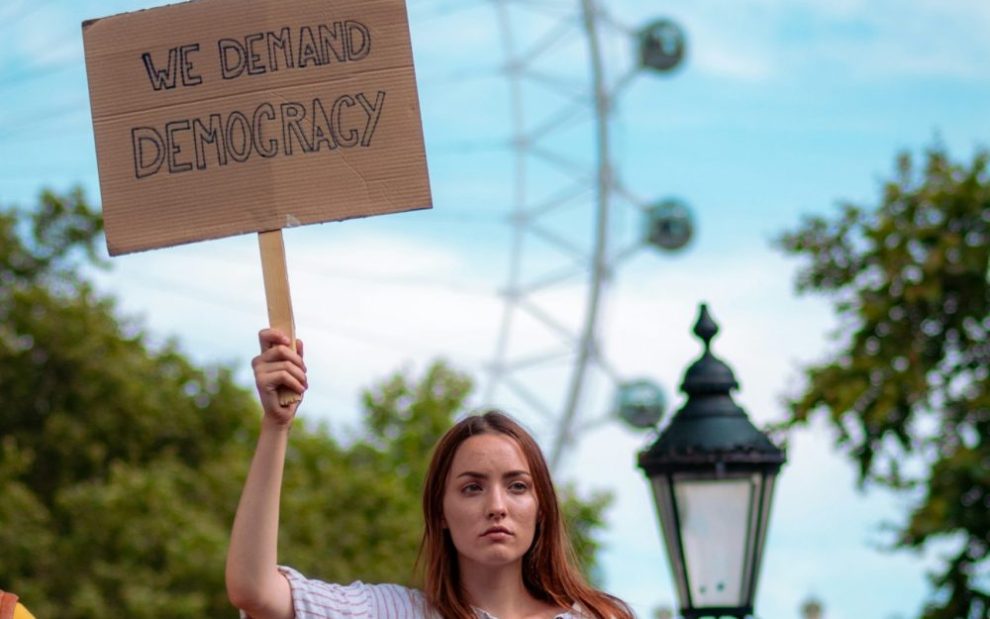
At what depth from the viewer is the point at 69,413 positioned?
28.8 m

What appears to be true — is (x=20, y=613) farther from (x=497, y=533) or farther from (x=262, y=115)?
(x=262, y=115)

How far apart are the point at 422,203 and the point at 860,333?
38.6 feet

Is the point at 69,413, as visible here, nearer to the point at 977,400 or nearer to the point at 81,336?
the point at 81,336

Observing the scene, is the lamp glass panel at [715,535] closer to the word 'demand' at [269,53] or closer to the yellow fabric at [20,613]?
the word 'demand' at [269,53]

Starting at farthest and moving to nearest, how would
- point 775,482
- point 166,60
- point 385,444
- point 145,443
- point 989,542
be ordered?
point 385,444 < point 145,443 < point 989,542 < point 775,482 < point 166,60

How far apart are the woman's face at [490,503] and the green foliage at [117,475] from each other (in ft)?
71.1

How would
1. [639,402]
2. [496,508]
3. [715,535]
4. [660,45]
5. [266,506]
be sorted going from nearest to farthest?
1. [266,506]
2. [496,508]
3. [715,535]
4. [639,402]
5. [660,45]

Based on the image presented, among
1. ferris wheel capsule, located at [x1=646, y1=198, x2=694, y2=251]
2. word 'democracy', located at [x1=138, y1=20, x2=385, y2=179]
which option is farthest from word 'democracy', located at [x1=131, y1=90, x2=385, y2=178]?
ferris wheel capsule, located at [x1=646, y1=198, x2=694, y2=251]

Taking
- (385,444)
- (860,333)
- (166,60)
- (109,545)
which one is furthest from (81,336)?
(166,60)

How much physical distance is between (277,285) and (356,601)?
2.11ft

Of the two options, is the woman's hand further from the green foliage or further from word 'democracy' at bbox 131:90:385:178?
the green foliage

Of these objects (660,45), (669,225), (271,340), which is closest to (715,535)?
(271,340)

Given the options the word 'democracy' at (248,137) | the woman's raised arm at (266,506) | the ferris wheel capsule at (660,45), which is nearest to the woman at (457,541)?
the woman's raised arm at (266,506)

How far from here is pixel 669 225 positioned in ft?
90.2
